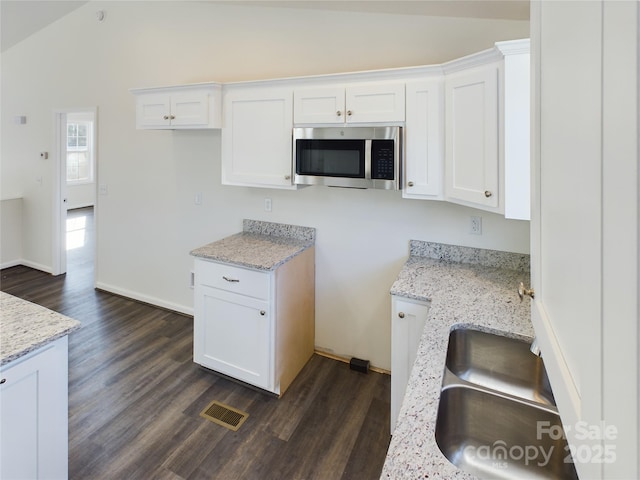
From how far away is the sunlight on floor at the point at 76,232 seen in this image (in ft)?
20.1

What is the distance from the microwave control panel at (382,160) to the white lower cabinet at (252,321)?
86 centimetres

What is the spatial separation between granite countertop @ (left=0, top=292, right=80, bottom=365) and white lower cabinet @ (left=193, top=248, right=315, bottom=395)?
3.47 feet

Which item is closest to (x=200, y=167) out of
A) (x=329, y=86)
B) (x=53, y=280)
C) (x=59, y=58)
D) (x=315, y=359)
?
(x=329, y=86)

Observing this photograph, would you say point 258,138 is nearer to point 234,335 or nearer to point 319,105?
point 319,105

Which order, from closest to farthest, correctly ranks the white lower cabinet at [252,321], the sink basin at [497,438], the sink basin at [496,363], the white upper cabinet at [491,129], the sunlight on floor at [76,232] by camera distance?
1. the sink basin at [497,438]
2. the sink basin at [496,363]
3. the white upper cabinet at [491,129]
4. the white lower cabinet at [252,321]
5. the sunlight on floor at [76,232]

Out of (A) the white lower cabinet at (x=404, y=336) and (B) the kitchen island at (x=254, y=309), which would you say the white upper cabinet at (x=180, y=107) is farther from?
(A) the white lower cabinet at (x=404, y=336)

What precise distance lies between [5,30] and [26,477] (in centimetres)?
500

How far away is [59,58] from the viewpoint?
4.06 metres

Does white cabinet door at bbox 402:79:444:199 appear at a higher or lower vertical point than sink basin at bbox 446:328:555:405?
higher

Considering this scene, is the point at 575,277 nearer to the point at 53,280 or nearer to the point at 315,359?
the point at 315,359

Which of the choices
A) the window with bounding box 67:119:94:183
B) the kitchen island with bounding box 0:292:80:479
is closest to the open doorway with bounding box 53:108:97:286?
the window with bounding box 67:119:94:183

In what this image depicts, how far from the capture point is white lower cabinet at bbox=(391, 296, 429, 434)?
1887 mm

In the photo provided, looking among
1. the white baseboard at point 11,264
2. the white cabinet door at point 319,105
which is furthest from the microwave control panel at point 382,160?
the white baseboard at point 11,264

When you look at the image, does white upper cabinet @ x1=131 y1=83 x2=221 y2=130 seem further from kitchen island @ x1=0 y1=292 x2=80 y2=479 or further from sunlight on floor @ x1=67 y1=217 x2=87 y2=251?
sunlight on floor @ x1=67 y1=217 x2=87 y2=251
